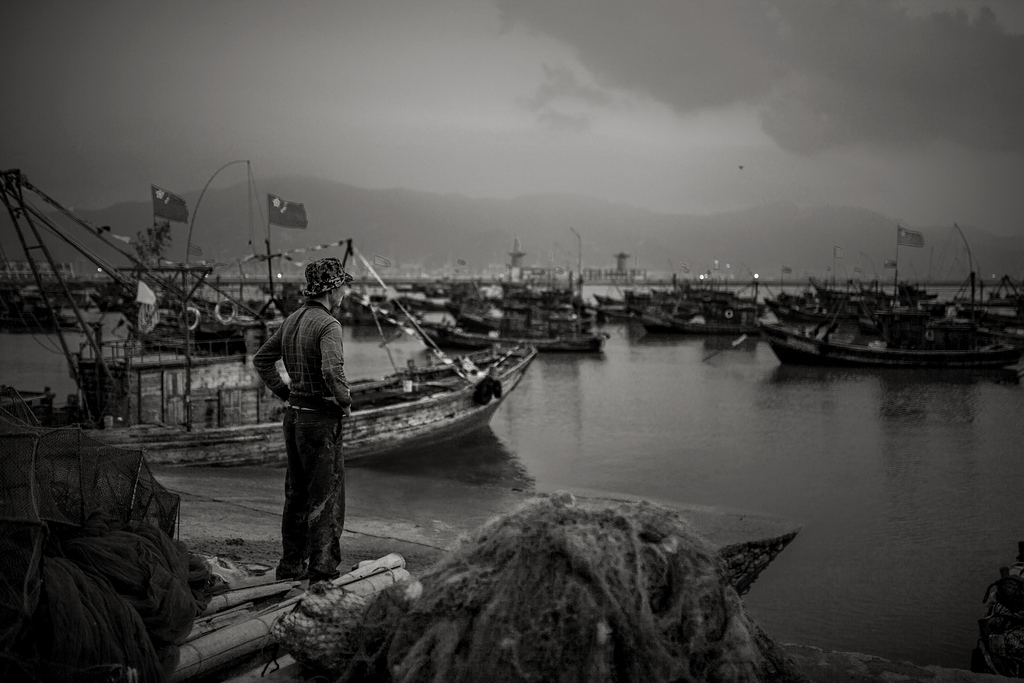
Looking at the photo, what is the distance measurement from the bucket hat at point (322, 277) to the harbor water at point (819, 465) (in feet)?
16.7

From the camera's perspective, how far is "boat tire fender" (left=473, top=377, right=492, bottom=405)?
14125 millimetres

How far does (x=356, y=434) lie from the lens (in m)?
11.6

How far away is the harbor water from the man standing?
4.46 metres

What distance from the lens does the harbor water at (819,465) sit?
7.47 m

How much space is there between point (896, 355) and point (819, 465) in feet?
58.0

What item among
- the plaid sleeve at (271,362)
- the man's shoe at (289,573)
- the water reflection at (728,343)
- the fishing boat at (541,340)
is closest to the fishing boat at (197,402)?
the plaid sleeve at (271,362)

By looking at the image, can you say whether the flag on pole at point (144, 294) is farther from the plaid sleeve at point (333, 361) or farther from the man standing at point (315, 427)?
the plaid sleeve at point (333, 361)

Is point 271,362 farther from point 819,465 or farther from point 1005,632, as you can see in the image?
point 819,465

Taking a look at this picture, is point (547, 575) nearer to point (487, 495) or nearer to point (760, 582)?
point (760, 582)

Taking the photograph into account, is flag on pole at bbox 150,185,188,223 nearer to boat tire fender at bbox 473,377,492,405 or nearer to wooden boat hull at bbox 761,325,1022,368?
boat tire fender at bbox 473,377,492,405

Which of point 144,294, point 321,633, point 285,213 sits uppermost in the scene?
point 285,213

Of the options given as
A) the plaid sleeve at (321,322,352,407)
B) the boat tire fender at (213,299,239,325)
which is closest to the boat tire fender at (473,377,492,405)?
the boat tire fender at (213,299,239,325)

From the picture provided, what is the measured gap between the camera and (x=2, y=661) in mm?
2307

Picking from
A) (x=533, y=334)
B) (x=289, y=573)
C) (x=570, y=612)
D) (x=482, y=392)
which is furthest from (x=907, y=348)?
(x=570, y=612)
